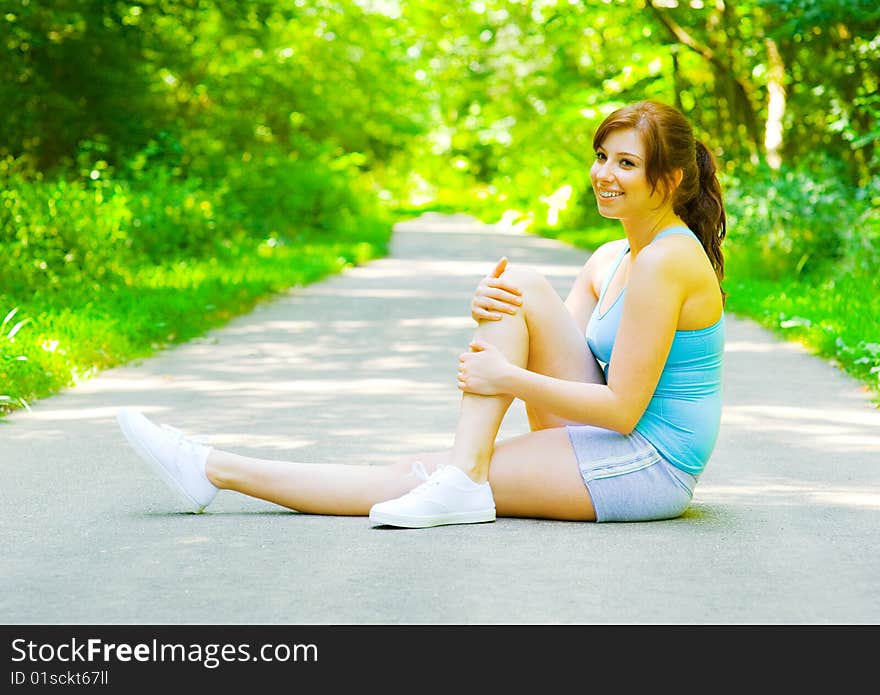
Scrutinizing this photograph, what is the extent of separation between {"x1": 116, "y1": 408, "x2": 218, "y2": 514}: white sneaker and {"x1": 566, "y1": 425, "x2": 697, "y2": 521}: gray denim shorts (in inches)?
49.9

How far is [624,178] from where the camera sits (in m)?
4.53

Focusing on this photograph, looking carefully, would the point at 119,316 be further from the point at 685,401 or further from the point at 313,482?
the point at 685,401

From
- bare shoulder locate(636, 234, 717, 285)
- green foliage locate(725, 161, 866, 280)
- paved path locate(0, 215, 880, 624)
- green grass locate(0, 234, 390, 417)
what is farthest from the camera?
green foliage locate(725, 161, 866, 280)

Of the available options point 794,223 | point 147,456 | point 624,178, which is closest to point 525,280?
point 624,178

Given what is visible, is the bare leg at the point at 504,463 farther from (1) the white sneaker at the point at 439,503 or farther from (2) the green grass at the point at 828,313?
(2) the green grass at the point at 828,313

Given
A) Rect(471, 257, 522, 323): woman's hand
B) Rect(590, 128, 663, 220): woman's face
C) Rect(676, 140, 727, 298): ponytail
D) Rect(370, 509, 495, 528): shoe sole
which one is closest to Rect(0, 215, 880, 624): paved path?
Rect(370, 509, 495, 528): shoe sole

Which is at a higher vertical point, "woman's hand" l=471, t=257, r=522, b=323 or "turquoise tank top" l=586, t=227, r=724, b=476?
"woman's hand" l=471, t=257, r=522, b=323

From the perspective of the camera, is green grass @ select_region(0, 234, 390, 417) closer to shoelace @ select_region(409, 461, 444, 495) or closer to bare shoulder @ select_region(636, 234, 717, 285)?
shoelace @ select_region(409, 461, 444, 495)

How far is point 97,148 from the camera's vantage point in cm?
1898

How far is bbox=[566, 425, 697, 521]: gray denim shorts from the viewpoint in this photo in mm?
4598

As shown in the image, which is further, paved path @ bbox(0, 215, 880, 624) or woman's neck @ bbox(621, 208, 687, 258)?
woman's neck @ bbox(621, 208, 687, 258)

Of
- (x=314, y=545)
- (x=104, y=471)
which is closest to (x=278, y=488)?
(x=314, y=545)

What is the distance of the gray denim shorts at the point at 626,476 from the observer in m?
4.60
